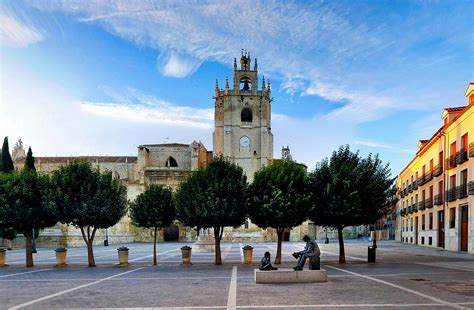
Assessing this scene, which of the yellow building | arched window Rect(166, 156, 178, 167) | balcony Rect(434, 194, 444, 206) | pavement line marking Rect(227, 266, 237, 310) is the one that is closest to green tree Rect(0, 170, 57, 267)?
pavement line marking Rect(227, 266, 237, 310)

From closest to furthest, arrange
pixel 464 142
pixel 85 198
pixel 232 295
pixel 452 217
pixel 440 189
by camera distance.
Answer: pixel 232 295 < pixel 85 198 < pixel 464 142 < pixel 452 217 < pixel 440 189

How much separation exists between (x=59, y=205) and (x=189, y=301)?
47.2 ft

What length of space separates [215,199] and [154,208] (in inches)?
159

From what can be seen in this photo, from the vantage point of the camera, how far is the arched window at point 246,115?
7169 centimetres

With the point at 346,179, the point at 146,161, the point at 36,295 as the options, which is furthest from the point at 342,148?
the point at 146,161

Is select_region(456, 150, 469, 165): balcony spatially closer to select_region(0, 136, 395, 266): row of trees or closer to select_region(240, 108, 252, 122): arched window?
select_region(0, 136, 395, 266): row of trees

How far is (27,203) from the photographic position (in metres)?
24.7

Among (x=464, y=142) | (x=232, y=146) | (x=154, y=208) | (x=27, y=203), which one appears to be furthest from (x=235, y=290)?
(x=232, y=146)

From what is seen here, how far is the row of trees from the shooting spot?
75.8 ft

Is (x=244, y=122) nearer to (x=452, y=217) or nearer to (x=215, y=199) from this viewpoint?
(x=452, y=217)

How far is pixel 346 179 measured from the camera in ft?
76.0

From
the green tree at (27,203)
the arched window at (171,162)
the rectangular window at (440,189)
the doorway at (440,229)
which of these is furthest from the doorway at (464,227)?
the arched window at (171,162)

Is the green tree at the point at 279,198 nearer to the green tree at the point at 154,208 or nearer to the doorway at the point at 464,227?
the green tree at the point at 154,208

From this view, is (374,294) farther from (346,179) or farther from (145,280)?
(346,179)
